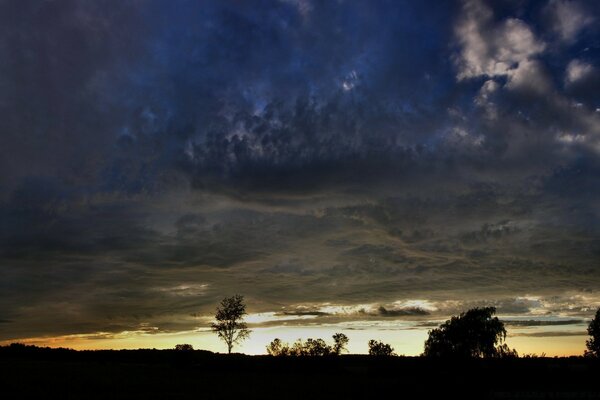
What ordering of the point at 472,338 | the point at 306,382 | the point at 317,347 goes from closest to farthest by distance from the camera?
the point at 306,382, the point at 472,338, the point at 317,347

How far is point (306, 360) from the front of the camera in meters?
74.8

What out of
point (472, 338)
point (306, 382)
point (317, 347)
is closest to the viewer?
point (306, 382)

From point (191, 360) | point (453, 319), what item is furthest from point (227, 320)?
point (453, 319)

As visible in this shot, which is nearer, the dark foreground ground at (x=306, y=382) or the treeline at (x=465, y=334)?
the dark foreground ground at (x=306, y=382)

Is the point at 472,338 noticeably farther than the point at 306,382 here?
Yes

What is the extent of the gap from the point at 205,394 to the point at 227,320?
6848 centimetres

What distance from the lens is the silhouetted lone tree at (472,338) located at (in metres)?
98.3

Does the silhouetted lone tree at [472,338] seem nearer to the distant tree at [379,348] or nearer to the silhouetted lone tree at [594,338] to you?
the silhouetted lone tree at [594,338]

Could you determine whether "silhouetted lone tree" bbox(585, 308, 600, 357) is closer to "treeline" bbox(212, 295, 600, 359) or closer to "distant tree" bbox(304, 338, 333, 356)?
"treeline" bbox(212, 295, 600, 359)

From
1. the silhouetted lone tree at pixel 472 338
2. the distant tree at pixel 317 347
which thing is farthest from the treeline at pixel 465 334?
the distant tree at pixel 317 347

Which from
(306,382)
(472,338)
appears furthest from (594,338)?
(306,382)

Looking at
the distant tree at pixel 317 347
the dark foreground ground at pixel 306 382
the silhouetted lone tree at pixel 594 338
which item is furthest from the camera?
the distant tree at pixel 317 347

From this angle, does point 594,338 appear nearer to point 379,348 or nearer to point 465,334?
point 465,334

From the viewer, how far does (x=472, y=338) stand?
327ft
